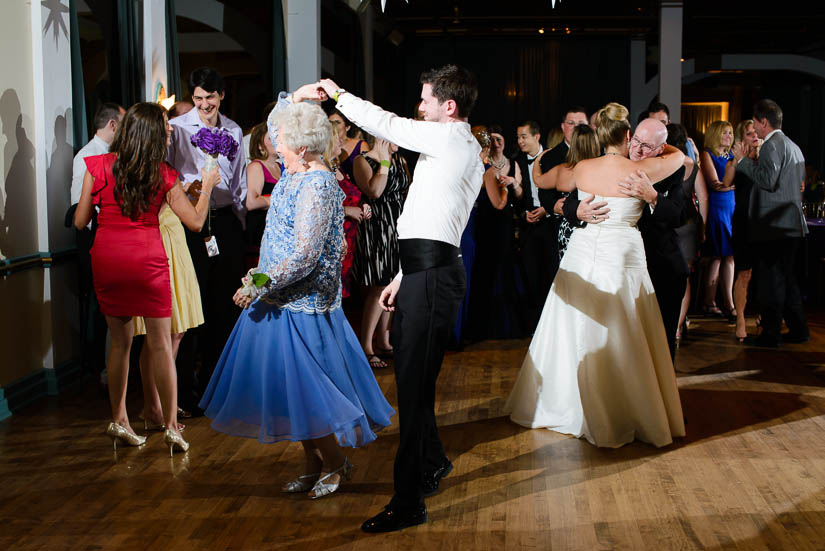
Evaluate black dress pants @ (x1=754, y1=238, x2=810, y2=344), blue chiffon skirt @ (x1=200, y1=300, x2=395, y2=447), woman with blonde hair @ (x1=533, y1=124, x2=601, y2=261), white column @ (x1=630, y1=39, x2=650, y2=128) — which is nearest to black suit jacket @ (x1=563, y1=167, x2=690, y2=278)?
woman with blonde hair @ (x1=533, y1=124, x2=601, y2=261)

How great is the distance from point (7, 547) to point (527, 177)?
4581 millimetres

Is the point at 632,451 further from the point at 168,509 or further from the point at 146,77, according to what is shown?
the point at 146,77

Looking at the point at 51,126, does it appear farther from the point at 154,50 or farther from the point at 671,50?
the point at 671,50

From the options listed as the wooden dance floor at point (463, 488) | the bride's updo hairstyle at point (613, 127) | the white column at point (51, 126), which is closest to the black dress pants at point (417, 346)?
the wooden dance floor at point (463, 488)

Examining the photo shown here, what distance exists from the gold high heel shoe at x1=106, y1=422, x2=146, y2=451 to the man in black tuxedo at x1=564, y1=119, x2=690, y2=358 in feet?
7.46

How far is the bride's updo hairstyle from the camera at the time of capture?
3934 millimetres

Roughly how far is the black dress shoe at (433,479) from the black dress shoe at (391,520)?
309mm

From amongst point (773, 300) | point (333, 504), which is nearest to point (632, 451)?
point (333, 504)

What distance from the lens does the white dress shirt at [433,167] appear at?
280 cm

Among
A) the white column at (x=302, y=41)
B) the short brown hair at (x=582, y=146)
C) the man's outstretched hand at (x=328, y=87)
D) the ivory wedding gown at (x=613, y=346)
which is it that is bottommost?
the ivory wedding gown at (x=613, y=346)

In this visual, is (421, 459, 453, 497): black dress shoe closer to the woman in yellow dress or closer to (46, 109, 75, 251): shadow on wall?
the woman in yellow dress

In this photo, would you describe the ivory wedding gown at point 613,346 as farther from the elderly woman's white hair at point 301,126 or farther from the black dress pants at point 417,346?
the elderly woman's white hair at point 301,126

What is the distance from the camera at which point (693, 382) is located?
5.19 m

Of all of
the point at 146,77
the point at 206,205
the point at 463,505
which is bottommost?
the point at 463,505
